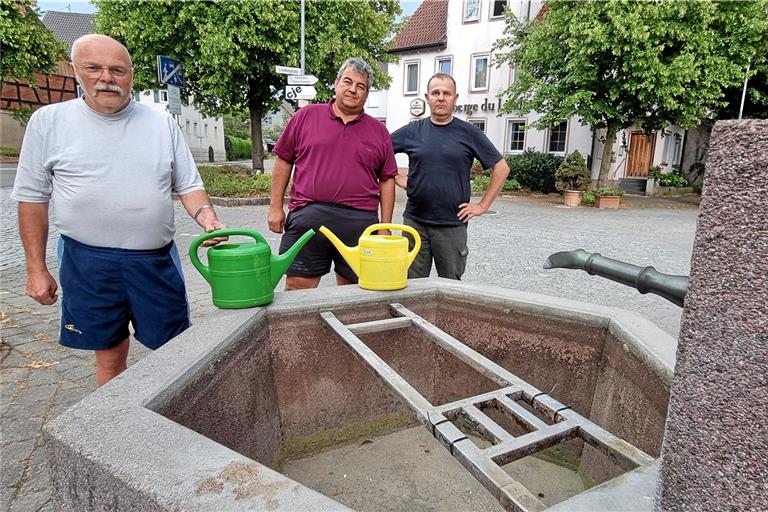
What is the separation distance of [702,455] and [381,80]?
1972cm

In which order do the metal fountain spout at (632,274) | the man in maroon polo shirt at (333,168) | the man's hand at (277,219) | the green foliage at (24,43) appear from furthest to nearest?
the green foliage at (24,43)
the man's hand at (277,219)
the man in maroon polo shirt at (333,168)
the metal fountain spout at (632,274)

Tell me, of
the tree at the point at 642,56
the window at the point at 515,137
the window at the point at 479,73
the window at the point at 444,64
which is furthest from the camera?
the window at the point at 444,64

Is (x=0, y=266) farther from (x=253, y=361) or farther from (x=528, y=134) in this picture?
(x=528, y=134)

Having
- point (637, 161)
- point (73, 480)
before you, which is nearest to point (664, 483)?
point (73, 480)

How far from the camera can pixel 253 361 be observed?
1.96m

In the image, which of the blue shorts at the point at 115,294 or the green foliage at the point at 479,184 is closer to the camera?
the blue shorts at the point at 115,294

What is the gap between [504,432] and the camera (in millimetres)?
1308

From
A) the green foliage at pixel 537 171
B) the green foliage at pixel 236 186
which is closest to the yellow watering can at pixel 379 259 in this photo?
the green foliage at pixel 236 186

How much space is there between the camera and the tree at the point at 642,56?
488 inches

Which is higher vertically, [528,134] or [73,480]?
[528,134]

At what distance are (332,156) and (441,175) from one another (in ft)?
2.51

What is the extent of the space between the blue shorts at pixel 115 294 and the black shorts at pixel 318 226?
67 centimetres

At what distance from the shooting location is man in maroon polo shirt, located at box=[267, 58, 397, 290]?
264cm

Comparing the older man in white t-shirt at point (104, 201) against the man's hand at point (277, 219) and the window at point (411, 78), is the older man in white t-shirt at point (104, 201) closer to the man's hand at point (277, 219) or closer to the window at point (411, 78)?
the man's hand at point (277, 219)
